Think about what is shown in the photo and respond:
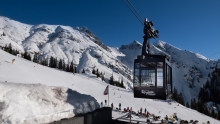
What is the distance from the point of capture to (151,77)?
500 inches

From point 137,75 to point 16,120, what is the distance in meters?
9.16

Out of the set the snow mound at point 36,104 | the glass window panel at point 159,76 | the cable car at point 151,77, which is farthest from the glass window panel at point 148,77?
the snow mound at point 36,104

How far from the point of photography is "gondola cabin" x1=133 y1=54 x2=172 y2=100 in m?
12.3

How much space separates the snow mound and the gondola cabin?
515 centimetres

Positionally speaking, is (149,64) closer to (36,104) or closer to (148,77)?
(148,77)

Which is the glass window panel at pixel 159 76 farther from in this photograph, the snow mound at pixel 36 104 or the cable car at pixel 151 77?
the snow mound at pixel 36 104

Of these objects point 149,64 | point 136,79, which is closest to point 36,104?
point 136,79

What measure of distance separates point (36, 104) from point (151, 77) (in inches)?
330

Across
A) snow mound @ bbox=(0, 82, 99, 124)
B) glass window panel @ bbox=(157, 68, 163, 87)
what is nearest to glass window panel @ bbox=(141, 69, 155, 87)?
glass window panel @ bbox=(157, 68, 163, 87)

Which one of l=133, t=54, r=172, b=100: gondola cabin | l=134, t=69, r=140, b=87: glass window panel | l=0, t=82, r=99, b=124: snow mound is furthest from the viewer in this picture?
l=134, t=69, r=140, b=87: glass window panel

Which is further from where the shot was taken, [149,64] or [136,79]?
[136,79]

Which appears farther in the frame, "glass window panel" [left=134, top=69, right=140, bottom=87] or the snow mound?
"glass window panel" [left=134, top=69, right=140, bottom=87]

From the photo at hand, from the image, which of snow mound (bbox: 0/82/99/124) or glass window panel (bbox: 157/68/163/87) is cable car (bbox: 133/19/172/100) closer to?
glass window panel (bbox: 157/68/163/87)

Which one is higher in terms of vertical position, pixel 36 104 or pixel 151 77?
pixel 151 77
